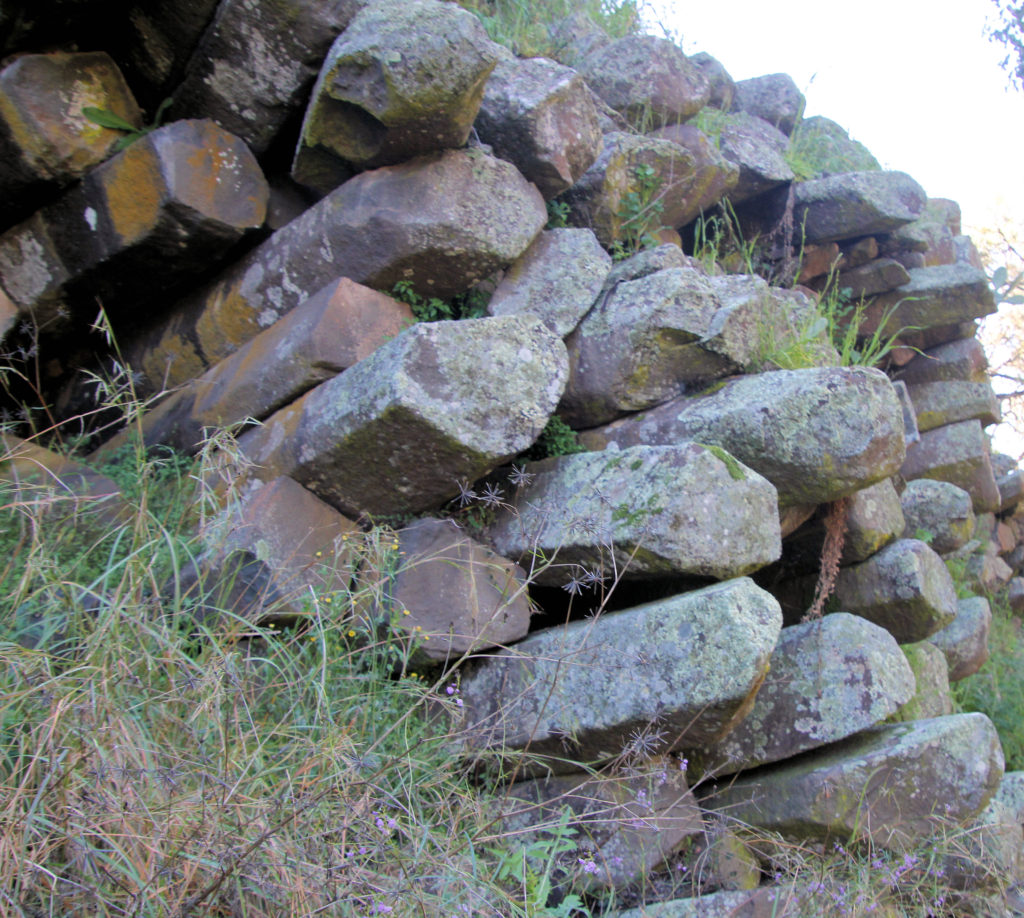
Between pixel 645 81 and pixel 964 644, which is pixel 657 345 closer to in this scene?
pixel 645 81

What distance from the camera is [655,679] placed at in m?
2.84

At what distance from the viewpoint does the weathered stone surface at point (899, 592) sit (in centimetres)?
416

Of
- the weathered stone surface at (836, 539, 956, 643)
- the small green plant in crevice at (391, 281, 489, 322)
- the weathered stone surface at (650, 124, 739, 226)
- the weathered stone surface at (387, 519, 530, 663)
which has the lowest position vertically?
the weathered stone surface at (387, 519, 530, 663)

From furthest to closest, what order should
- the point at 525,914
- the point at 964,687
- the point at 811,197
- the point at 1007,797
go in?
the point at 811,197 → the point at 964,687 → the point at 1007,797 → the point at 525,914

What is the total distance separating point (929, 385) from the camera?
7.59m

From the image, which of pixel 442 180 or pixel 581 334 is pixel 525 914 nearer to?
pixel 581 334

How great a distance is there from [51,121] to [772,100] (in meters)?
5.97

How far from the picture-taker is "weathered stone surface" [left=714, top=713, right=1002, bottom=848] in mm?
2930

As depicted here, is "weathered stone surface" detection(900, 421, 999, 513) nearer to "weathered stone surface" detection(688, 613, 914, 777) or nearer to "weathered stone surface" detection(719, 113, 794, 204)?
"weathered stone surface" detection(719, 113, 794, 204)

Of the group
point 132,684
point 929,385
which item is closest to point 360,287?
point 132,684

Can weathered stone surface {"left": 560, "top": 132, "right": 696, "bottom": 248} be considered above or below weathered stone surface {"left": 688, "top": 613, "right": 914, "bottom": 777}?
above

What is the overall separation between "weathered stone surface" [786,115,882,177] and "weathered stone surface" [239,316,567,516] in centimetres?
491

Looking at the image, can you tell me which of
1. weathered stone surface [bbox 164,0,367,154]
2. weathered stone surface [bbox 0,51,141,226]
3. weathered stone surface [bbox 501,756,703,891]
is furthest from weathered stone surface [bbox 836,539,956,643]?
weathered stone surface [bbox 0,51,141,226]

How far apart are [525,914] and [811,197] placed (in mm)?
5897
